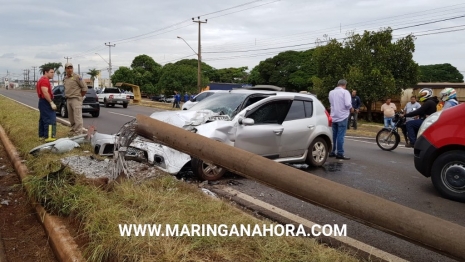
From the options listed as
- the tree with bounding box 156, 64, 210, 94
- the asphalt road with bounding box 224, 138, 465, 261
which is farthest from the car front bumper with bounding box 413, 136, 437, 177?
the tree with bounding box 156, 64, 210, 94

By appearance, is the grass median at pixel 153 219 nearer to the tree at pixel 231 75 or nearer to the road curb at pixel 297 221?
the road curb at pixel 297 221

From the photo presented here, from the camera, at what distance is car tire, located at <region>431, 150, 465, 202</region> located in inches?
219

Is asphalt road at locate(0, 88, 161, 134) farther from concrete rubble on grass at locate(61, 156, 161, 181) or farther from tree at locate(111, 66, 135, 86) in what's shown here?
tree at locate(111, 66, 135, 86)

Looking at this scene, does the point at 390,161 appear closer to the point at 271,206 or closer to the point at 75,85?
the point at 271,206

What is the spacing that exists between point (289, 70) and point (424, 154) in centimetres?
6406

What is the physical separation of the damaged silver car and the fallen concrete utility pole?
2.44 meters

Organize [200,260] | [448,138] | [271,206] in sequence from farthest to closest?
[448,138], [271,206], [200,260]

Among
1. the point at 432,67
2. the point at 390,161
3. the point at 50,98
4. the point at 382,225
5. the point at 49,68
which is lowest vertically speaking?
the point at 390,161

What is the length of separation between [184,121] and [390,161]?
5136mm

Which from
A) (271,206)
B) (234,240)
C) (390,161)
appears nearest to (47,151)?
(271,206)

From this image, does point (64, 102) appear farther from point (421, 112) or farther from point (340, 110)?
point (421, 112)

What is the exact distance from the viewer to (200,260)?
8.80 feet

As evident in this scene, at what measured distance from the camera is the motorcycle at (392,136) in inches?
402

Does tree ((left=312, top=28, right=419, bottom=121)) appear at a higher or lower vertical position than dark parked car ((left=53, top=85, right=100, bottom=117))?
higher
